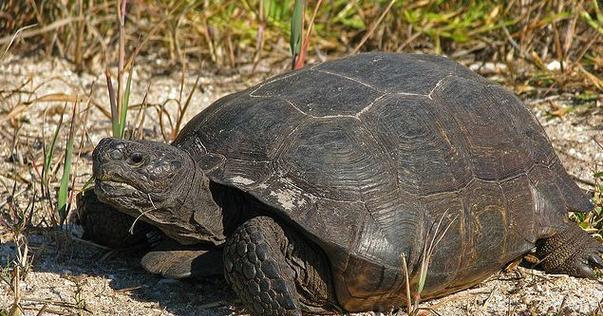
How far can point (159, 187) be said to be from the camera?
3.61m

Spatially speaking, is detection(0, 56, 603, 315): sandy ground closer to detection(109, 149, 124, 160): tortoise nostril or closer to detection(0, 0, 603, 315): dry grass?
detection(109, 149, 124, 160): tortoise nostril

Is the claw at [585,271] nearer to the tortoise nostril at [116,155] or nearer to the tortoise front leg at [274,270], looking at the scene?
the tortoise front leg at [274,270]

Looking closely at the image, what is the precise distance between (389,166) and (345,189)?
0.22 m

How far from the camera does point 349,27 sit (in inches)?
275

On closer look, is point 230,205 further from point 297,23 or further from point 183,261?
point 297,23

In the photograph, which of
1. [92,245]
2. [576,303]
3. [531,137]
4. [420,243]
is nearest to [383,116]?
[420,243]

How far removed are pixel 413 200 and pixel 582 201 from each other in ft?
3.45

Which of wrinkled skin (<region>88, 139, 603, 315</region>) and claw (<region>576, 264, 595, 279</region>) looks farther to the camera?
claw (<region>576, 264, 595, 279</region>)

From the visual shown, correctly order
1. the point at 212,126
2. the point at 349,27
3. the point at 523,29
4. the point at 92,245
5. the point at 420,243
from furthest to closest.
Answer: the point at 349,27
the point at 523,29
the point at 92,245
the point at 212,126
the point at 420,243

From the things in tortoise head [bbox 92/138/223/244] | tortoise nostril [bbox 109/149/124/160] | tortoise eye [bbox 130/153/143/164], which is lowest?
tortoise head [bbox 92/138/223/244]

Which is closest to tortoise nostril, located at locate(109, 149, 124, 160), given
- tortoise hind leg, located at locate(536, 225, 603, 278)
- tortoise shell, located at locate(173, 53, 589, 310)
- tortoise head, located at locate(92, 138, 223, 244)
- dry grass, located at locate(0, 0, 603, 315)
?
tortoise head, located at locate(92, 138, 223, 244)

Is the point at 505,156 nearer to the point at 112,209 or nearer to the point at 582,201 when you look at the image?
the point at 582,201

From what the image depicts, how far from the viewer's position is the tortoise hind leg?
4.14m

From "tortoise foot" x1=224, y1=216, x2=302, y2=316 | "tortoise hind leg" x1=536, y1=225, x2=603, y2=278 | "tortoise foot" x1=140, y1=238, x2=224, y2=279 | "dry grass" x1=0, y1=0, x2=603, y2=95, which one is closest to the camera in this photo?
"tortoise foot" x1=224, y1=216, x2=302, y2=316
